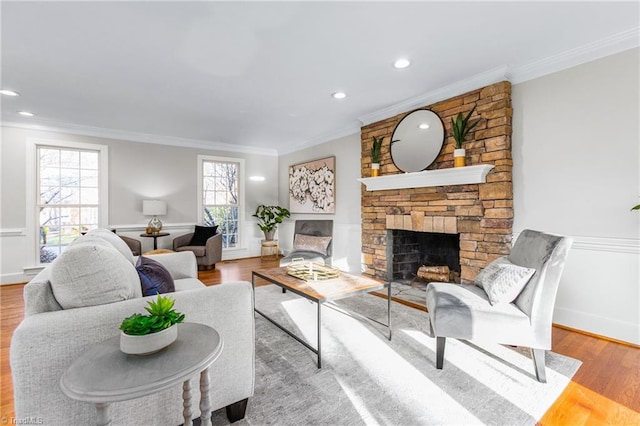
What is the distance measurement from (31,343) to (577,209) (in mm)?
3587

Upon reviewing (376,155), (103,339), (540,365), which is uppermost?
(376,155)

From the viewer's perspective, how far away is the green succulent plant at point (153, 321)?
102 centimetres

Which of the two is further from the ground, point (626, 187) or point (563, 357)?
point (626, 187)

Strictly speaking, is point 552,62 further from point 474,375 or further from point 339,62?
point 474,375

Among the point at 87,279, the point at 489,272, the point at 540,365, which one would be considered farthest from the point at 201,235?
the point at 540,365

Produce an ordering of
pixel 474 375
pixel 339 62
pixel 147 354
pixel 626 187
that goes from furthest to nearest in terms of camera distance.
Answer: pixel 339 62, pixel 626 187, pixel 474 375, pixel 147 354

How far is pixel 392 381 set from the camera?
5.95 ft

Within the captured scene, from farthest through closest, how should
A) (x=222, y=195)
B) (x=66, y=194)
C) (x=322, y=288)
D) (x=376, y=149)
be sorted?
(x=222, y=195) → (x=66, y=194) → (x=376, y=149) → (x=322, y=288)

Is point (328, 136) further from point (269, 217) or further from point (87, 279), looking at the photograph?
point (87, 279)

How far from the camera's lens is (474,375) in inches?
73.4

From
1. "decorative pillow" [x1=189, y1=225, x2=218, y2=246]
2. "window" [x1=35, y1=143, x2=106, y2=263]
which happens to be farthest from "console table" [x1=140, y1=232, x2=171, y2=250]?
"window" [x1=35, y1=143, x2=106, y2=263]

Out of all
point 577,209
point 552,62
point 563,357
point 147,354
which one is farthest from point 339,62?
point 563,357

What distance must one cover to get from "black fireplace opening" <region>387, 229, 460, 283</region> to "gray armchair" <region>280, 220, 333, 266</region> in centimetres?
Result: 92

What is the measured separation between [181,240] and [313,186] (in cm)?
258
